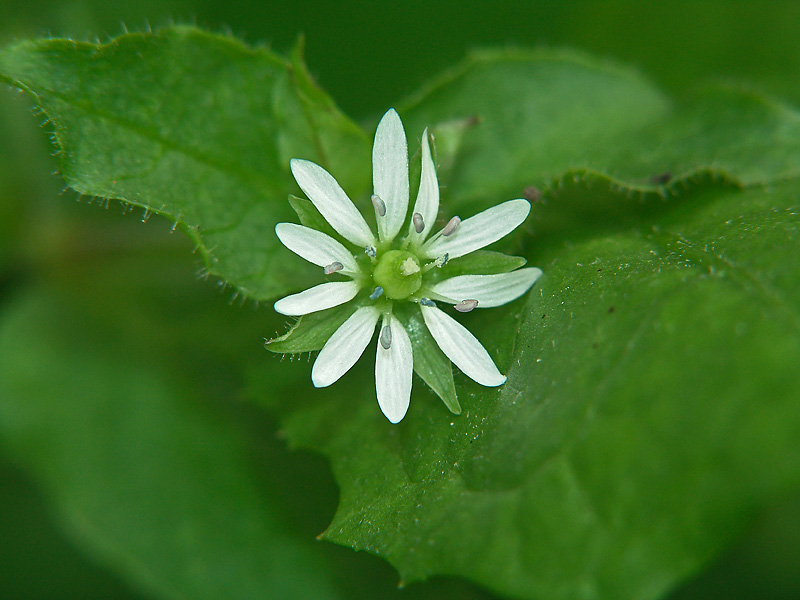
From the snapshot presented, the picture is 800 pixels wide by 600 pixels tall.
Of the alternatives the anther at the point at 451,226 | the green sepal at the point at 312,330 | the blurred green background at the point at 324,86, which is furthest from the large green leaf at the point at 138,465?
the anther at the point at 451,226

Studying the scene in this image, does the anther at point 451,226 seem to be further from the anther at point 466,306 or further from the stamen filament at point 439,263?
the anther at point 466,306

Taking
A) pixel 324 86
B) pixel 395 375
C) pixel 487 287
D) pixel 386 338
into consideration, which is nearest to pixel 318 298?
pixel 386 338

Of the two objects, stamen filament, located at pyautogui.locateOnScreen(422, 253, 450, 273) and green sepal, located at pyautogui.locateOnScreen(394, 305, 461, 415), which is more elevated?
stamen filament, located at pyautogui.locateOnScreen(422, 253, 450, 273)

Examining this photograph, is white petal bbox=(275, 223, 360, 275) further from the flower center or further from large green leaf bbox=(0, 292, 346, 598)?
large green leaf bbox=(0, 292, 346, 598)

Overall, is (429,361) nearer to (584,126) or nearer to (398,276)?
(398,276)

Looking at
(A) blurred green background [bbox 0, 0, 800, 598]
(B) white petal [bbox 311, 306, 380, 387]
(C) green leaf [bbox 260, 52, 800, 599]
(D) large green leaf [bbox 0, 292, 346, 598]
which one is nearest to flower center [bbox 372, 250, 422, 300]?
(B) white petal [bbox 311, 306, 380, 387]

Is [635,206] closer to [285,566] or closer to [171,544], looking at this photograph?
[285,566]

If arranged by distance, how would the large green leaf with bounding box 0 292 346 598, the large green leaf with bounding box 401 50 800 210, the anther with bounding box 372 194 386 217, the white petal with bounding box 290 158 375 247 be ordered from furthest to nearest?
the large green leaf with bounding box 0 292 346 598 → the large green leaf with bounding box 401 50 800 210 → the anther with bounding box 372 194 386 217 → the white petal with bounding box 290 158 375 247

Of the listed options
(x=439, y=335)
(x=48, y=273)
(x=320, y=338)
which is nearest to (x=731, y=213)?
(x=439, y=335)
